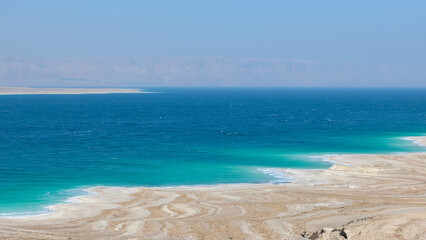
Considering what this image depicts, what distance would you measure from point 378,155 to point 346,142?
13959 mm

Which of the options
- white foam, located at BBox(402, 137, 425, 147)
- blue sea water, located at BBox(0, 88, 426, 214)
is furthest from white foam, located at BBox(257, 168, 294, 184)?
white foam, located at BBox(402, 137, 425, 147)

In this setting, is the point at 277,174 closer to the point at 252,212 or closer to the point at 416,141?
the point at 252,212

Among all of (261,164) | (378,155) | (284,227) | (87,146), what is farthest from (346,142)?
(284,227)

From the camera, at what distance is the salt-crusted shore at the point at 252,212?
29.0 m

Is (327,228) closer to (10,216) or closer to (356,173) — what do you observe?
(10,216)

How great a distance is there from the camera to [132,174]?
50.5m

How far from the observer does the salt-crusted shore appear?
29.0 meters

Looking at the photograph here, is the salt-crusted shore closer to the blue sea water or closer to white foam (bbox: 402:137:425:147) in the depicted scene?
the blue sea water

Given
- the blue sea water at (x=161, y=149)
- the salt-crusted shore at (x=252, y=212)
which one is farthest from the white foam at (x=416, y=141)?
the salt-crusted shore at (x=252, y=212)

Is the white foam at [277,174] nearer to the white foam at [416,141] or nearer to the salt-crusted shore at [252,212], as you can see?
the salt-crusted shore at [252,212]

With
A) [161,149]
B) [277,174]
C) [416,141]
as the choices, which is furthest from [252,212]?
[416,141]

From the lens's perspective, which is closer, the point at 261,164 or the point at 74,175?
the point at 74,175

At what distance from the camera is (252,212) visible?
34906 millimetres

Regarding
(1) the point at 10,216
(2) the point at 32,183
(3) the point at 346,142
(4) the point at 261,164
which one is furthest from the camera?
(3) the point at 346,142
